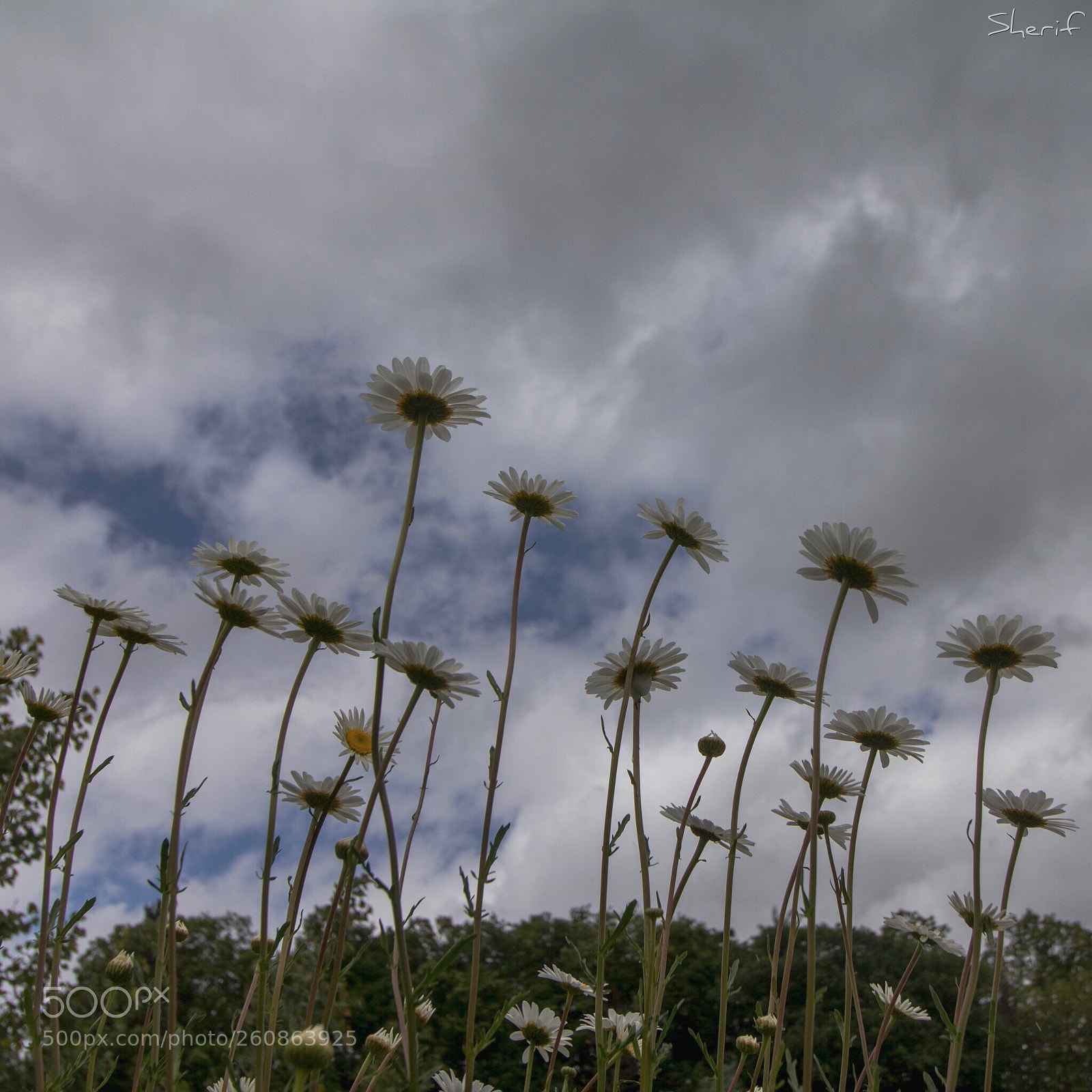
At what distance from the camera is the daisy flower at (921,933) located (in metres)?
3.80

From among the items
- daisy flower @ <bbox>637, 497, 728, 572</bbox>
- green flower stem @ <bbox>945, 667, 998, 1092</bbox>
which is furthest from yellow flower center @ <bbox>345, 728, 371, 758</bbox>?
green flower stem @ <bbox>945, 667, 998, 1092</bbox>

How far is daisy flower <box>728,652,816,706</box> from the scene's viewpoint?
3467 mm

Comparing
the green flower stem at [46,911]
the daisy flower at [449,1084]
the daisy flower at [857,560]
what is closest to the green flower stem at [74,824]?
the green flower stem at [46,911]

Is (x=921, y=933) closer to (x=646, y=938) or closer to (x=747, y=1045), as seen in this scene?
(x=747, y=1045)

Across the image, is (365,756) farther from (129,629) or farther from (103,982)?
(103,982)

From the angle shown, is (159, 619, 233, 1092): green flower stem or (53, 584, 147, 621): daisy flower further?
(53, 584, 147, 621): daisy flower

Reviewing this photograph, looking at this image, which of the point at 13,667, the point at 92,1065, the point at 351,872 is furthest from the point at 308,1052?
the point at 13,667

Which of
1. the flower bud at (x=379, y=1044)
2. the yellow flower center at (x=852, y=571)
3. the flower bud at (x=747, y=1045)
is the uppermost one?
the yellow flower center at (x=852, y=571)

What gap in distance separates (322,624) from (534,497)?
0.97 metres

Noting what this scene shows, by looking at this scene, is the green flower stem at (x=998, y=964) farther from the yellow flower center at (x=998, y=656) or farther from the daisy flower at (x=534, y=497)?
the daisy flower at (x=534, y=497)

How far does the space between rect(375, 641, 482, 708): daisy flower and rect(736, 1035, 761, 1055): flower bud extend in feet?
8.11

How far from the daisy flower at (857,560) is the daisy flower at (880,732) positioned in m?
0.57

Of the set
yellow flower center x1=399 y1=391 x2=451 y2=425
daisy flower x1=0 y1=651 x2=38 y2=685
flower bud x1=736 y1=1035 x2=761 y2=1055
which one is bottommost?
flower bud x1=736 y1=1035 x2=761 y2=1055

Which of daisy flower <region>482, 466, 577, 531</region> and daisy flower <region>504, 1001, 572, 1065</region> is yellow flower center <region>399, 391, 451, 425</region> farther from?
daisy flower <region>504, 1001, 572, 1065</region>
